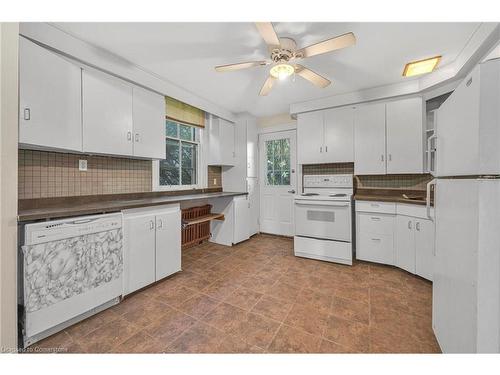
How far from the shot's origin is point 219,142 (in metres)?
3.57

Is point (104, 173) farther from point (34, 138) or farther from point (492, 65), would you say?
point (492, 65)

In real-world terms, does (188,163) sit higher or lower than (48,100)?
lower

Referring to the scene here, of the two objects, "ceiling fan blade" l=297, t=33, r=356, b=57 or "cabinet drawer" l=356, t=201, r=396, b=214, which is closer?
"ceiling fan blade" l=297, t=33, r=356, b=57

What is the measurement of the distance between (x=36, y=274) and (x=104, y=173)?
1.18 m

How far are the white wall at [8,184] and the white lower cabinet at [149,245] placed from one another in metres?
0.71

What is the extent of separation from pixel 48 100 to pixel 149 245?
148 centimetres

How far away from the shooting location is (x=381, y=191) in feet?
9.99

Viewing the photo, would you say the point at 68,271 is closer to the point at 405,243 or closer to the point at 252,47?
the point at 252,47

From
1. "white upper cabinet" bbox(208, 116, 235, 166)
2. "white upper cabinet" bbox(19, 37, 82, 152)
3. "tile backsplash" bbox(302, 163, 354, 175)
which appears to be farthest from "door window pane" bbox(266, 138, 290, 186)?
"white upper cabinet" bbox(19, 37, 82, 152)

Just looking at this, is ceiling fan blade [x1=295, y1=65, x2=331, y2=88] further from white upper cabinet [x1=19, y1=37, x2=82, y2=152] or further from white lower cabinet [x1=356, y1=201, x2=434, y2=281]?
white upper cabinet [x1=19, y1=37, x2=82, y2=152]

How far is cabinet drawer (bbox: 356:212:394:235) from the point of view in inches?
103

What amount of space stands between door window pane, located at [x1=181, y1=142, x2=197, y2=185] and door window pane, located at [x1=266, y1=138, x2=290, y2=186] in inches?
58.6

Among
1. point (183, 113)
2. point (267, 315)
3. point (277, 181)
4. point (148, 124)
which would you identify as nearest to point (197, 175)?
point (183, 113)

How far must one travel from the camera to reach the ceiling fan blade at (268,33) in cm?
136
